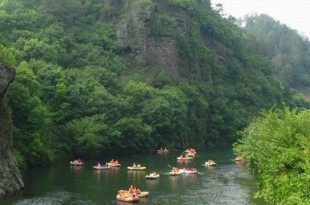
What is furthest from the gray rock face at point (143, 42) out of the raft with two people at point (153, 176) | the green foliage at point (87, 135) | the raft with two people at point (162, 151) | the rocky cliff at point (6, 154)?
the rocky cliff at point (6, 154)

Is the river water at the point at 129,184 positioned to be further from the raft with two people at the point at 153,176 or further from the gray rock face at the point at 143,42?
the gray rock face at the point at 143,42

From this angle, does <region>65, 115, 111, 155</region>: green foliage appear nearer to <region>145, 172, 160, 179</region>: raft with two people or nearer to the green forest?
the green forest

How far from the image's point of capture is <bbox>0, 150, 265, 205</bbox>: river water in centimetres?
3994

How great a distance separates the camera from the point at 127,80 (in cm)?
9412

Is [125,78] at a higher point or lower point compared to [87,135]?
higher

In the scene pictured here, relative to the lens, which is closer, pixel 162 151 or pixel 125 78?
pixel 162 151

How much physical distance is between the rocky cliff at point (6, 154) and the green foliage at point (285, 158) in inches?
756

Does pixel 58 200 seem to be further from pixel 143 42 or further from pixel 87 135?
pixel 143 42

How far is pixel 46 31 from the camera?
90500mm

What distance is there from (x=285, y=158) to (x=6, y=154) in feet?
76.9

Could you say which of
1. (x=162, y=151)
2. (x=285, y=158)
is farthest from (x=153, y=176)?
(x=162, y=151)

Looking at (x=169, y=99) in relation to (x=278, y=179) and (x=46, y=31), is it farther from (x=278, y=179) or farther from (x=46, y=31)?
(x=278, y=179)

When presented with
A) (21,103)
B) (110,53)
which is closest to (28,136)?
(21,103)

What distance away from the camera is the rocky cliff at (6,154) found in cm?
4028
